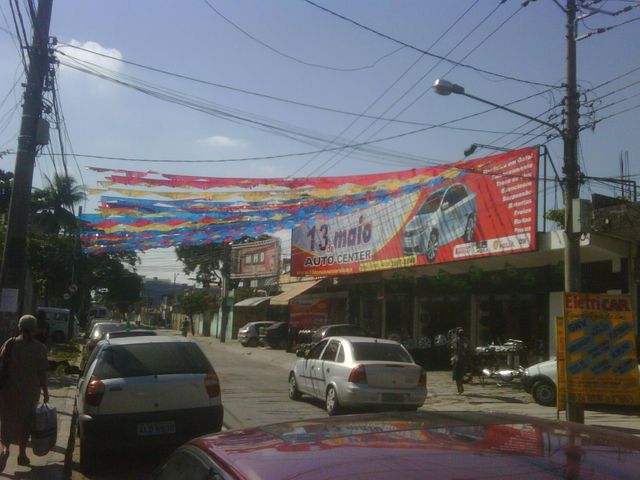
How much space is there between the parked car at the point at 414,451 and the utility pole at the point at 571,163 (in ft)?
32.0

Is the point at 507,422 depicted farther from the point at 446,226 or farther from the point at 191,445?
the point at 446,226

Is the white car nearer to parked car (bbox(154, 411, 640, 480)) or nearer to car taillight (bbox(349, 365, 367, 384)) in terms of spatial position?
car taillight (bbox(349, 365, 367, 384))

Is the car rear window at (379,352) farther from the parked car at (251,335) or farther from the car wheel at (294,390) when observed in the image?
the parked car at (251,335)

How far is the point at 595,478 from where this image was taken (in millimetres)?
2111

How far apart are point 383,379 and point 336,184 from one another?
7777mm

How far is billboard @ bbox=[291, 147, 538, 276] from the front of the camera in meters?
17.2

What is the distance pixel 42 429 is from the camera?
7555 millimetres

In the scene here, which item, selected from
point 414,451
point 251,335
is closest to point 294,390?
point 414,451

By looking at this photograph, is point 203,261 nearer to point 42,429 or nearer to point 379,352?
point 379,352

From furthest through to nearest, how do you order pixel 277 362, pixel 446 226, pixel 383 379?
1. pixel 277 362
2. pixel 446 226
3. pixel 383 379

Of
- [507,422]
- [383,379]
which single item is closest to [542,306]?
[383,379]

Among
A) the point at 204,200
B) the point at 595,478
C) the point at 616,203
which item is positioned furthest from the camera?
the point at 204,200

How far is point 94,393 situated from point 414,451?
20.7 ft

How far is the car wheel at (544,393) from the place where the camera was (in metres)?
14.9
